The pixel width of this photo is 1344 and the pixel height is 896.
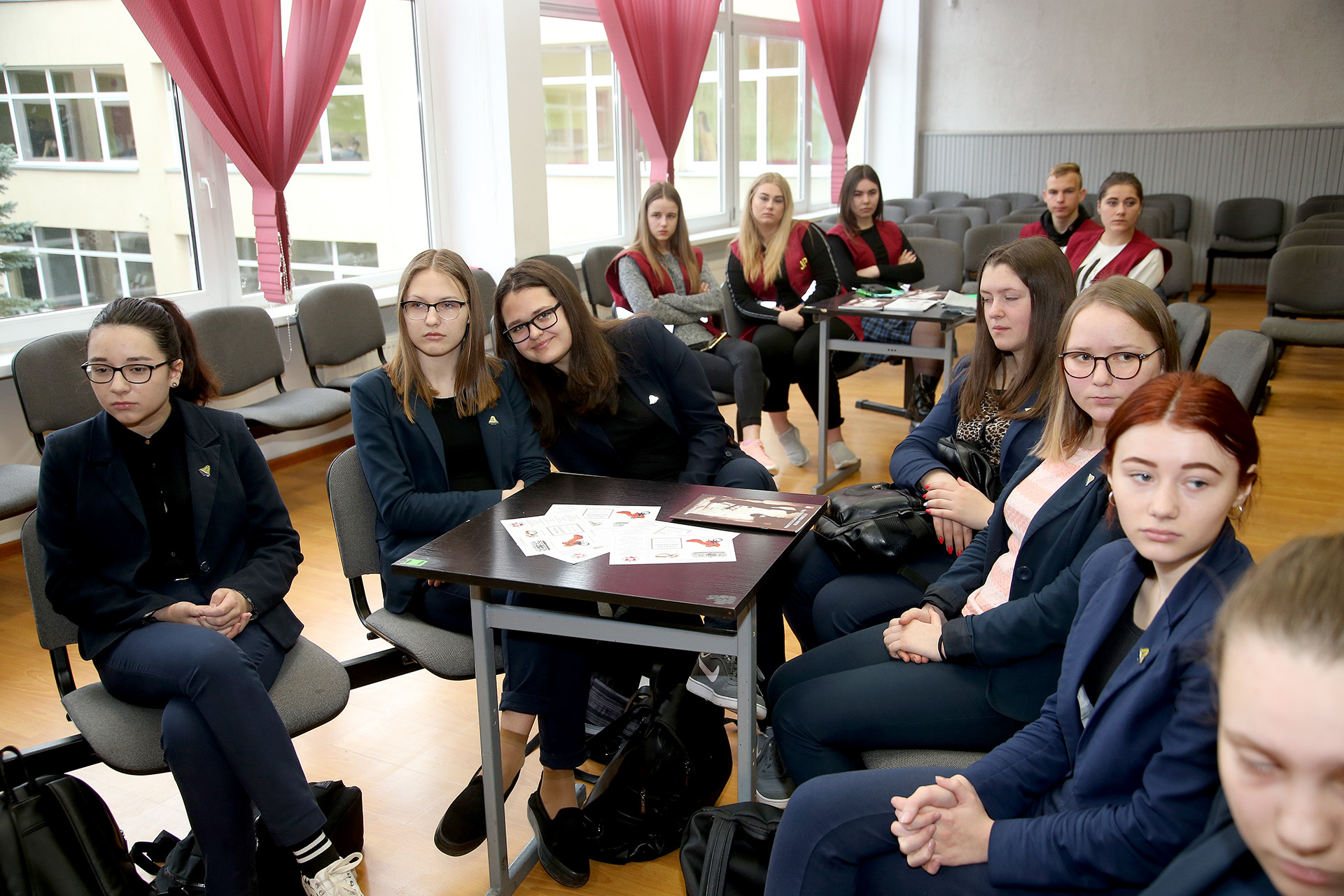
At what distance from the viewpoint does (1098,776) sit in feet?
4.11

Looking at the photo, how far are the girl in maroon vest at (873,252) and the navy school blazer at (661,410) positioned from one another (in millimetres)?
2218

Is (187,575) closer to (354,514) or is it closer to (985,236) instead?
(354,514)

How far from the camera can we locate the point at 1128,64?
9.09 metres

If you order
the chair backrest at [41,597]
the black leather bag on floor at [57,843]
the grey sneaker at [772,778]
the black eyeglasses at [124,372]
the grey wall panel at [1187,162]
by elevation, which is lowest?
the grey sneaker at [772,778]

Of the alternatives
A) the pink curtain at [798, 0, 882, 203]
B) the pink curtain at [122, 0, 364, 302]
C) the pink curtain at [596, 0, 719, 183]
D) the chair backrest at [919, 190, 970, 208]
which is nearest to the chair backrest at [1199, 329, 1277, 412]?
the pink curtain at [122, 0, 364, 302]

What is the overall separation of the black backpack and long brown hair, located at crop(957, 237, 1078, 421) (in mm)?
990

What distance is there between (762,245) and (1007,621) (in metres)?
3.35

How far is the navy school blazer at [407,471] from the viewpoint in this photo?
2.16 m

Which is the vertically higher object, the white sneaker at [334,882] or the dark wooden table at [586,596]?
the dark wooden table at [586,596]

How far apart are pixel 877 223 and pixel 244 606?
4.05 m

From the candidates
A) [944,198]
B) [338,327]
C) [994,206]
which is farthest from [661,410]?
[944,198]

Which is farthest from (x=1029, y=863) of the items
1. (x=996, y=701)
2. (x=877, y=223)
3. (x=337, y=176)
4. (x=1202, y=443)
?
(x=337, y=176)

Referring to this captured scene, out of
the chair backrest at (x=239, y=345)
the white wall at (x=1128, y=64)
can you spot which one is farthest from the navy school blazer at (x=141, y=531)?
the white wall at (x=1128, y=64)

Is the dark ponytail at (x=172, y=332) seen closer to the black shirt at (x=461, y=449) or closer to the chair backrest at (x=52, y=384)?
the black shirt at (x=461, y=449)
